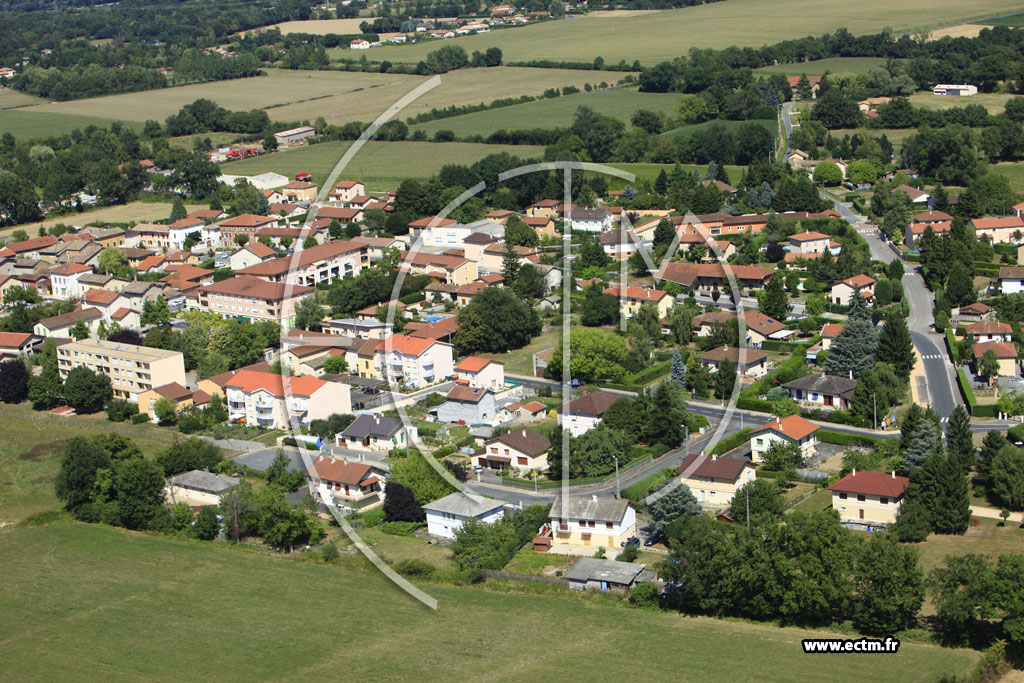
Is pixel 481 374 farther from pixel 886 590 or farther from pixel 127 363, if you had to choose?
pixel 886 590

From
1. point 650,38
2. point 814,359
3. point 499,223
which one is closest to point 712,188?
point 499,223

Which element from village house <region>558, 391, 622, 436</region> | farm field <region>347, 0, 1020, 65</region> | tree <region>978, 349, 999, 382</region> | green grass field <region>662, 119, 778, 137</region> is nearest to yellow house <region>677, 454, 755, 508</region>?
village house <region>558, 391, 622, 436</region>

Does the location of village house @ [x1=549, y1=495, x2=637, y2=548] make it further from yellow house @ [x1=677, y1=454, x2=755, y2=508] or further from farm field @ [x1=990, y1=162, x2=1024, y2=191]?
farm field @ [x1=990, y1=162, x2=1024, y2=191]

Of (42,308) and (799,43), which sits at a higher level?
(799,43)

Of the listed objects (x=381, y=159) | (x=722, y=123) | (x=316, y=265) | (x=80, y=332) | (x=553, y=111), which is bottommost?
(x=80, y=332)

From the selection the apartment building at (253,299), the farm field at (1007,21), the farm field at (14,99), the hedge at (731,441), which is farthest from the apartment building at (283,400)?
the farm field at (1007,21)

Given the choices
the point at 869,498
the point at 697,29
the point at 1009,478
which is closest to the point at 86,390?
the point at 869,498

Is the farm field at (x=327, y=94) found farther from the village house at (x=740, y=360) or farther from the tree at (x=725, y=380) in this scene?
the tree at (x=725, y=380)

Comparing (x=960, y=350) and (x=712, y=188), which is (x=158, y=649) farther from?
(x=712, y=188)
